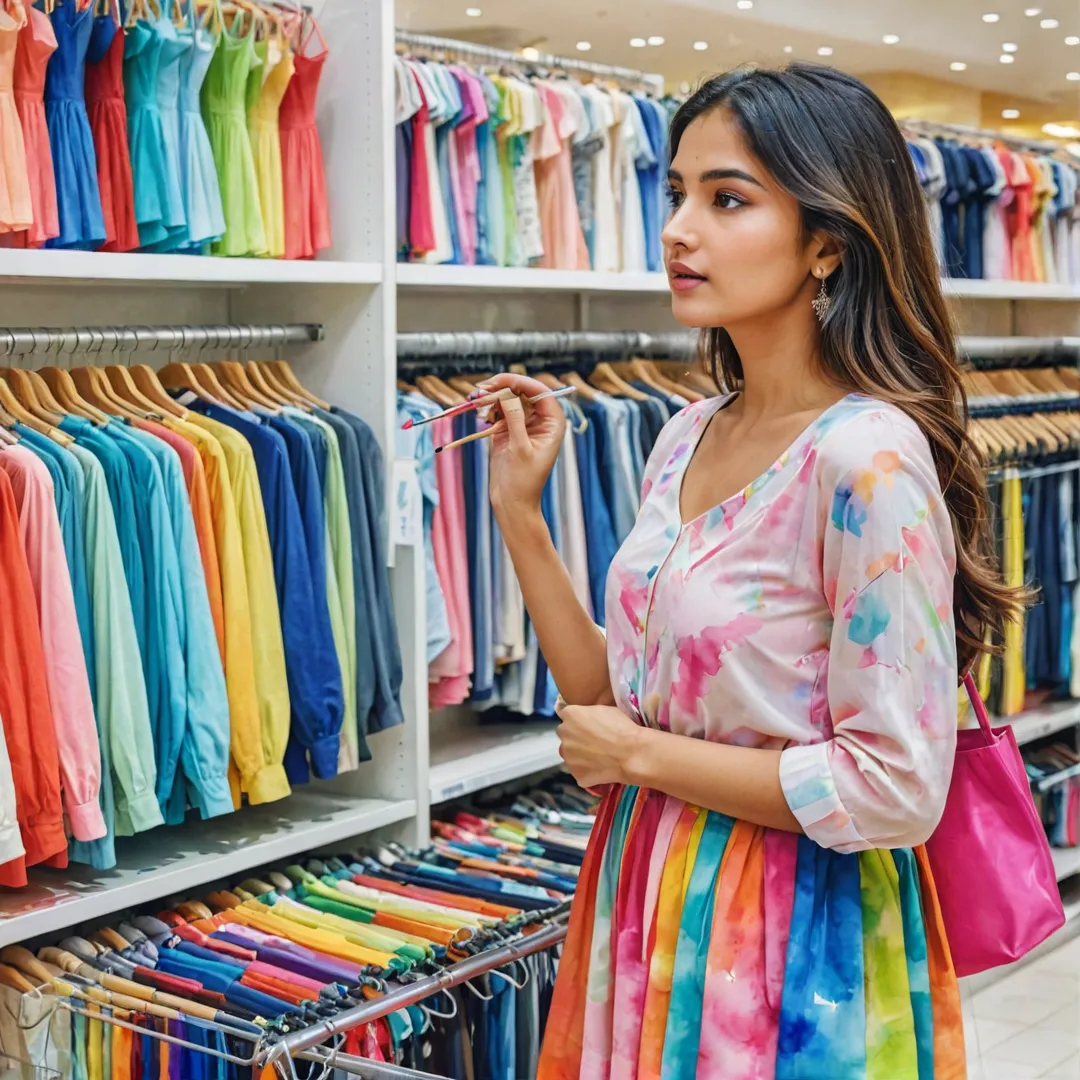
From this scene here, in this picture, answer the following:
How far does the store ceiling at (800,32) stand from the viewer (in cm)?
379

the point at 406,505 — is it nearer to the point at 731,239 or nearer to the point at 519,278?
the point at 519,278

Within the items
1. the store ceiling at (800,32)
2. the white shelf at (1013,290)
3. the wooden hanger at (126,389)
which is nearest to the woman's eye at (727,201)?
the wooden hanger at (126,389)

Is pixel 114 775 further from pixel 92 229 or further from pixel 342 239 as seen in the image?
pixel 342 239

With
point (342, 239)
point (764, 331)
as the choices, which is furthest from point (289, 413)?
point (764, 331)

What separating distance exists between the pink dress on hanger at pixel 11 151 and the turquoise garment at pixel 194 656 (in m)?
0.42

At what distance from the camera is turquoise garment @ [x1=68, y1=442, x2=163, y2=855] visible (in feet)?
8.32

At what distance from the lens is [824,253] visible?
1.56 metres

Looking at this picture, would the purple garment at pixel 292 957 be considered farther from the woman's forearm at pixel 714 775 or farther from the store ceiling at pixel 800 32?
the store ceiling at pixel 800 32

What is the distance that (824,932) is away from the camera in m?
1.55

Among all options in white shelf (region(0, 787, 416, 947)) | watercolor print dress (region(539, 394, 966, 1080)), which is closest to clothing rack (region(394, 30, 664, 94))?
white shelf (region(0, 787, 416, 947))

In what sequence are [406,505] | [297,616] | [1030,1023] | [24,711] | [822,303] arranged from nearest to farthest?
[822,303] < [24,711] < [297,616] < [406,505] < [1030,1023]

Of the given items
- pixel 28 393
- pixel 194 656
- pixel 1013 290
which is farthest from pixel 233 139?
pixel 1013 290

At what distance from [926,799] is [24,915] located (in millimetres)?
1612

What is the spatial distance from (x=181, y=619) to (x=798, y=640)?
1464mm
